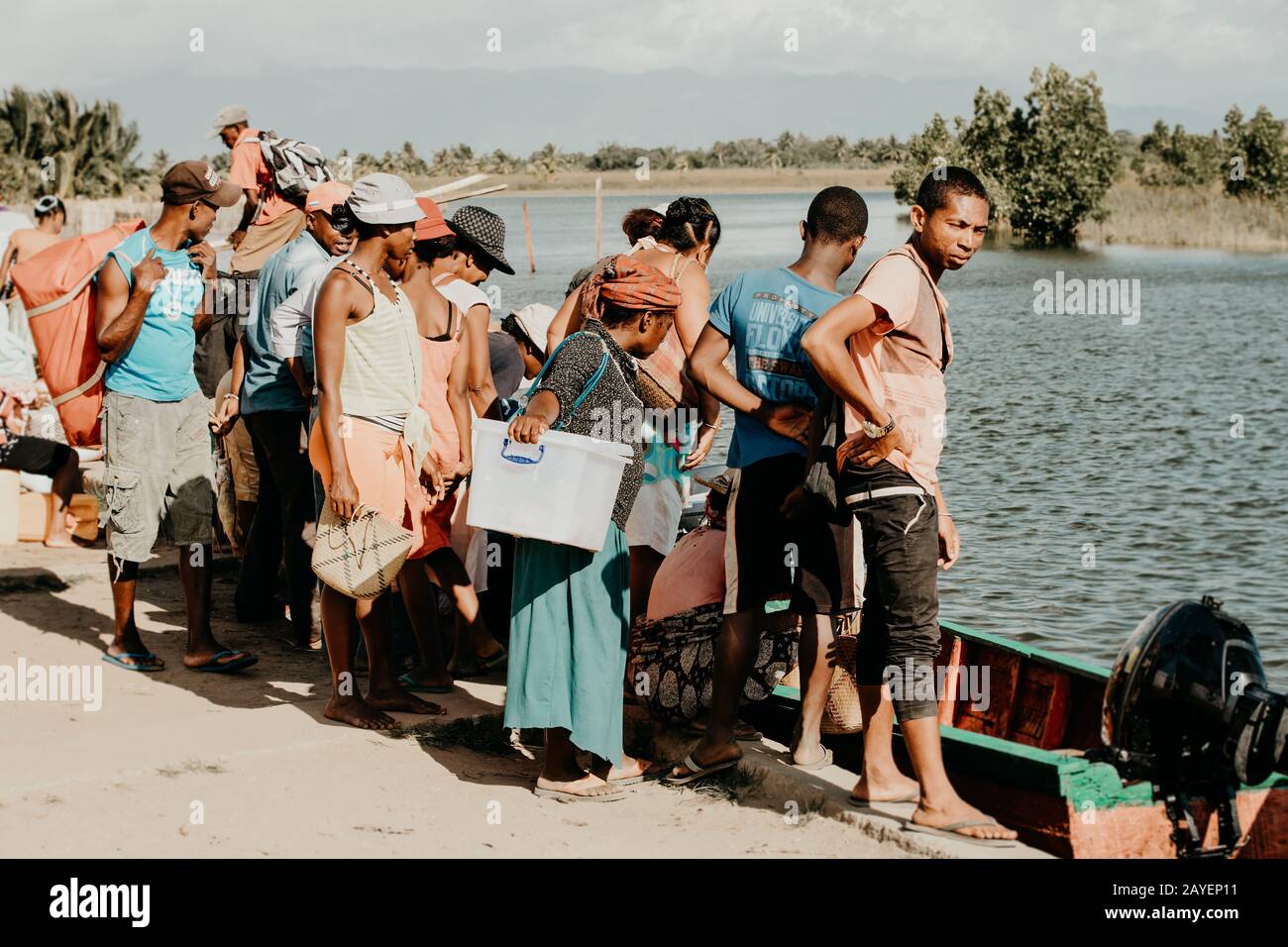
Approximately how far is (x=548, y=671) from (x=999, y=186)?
196 ft

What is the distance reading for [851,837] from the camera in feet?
15.7

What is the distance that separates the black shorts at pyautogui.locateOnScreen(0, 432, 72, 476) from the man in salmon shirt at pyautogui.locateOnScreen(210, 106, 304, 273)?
6.40 ft

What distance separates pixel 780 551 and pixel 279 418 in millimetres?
2726

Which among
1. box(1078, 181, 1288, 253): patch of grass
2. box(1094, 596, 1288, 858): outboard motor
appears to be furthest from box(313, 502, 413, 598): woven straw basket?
box(1078, 181, 1288, 253): patch of grass

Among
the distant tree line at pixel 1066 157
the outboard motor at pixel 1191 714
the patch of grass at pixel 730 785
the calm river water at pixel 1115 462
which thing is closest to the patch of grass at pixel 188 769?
the patch of grass at pixel 730 785

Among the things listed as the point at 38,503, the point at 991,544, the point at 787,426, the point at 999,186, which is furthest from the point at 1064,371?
the point at 999,186

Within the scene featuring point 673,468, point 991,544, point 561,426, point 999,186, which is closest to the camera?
point 561,426

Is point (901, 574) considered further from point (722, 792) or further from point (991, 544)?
point (991, 544)

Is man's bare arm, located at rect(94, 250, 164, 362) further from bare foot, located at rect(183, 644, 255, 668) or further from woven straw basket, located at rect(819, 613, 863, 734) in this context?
woven straw basket, located at rect(819, 613, 863, 734)

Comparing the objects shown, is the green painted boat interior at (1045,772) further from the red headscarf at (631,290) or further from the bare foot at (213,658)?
the bare foot at (213,658)

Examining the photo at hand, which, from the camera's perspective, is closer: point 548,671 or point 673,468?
point 548,671

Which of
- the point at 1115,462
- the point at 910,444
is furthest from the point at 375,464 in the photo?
the point at 1115,462

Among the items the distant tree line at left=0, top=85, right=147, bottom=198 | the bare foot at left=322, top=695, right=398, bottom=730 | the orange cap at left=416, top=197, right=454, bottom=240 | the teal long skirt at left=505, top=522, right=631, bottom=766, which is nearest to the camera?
the teal long skirt at left=505, top=522, right=631, bottom=766

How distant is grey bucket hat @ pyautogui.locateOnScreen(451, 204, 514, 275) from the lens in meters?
6.31
